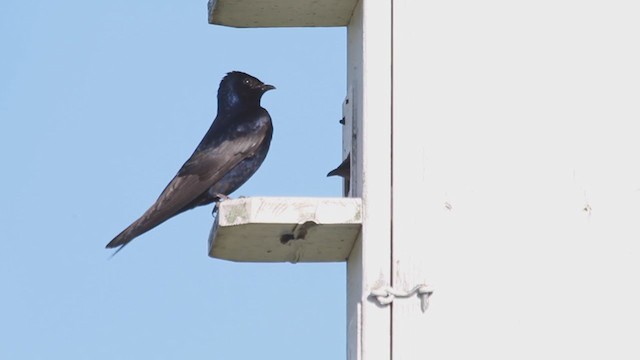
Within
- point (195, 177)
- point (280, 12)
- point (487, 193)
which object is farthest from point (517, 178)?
point (195, 177)

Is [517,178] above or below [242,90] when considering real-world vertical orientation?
below

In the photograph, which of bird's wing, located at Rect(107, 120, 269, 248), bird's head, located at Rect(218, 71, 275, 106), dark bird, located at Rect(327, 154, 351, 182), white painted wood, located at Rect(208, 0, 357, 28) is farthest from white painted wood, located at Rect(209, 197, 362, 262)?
bird's head, located at Rect(218, 71, 275, 106)

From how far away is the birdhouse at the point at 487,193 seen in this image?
10.6 ft

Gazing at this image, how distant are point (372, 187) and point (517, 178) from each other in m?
0.29

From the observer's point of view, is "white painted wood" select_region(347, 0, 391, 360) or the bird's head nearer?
"white painted wood" select_region(347, 0, 391, 360)

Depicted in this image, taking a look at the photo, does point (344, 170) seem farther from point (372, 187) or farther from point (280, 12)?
point (372, 187)

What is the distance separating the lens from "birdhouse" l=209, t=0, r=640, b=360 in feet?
10.6

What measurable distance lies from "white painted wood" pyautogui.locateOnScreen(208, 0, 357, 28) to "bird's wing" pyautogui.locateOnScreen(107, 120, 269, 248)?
35.0 inches

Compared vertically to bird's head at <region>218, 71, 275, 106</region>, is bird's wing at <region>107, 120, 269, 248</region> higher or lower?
lower

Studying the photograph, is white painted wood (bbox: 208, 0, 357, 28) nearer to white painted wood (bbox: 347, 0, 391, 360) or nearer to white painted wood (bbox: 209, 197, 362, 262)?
white painted wood (bbox: 347, 0, 391, 360)

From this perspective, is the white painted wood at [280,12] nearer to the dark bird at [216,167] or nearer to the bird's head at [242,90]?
the dark bird at [216,167]

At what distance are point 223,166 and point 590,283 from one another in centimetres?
206

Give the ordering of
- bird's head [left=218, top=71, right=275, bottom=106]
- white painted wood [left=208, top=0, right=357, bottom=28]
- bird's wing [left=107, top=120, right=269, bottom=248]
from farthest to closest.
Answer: bird's head [left=218, top=71, right=275, bottom=106]
bird's wing [left=107, top=120, right=269, bottom=248]
white painted wood [left=208, top=0, right=357, bottom=28]

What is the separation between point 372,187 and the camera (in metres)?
3.32
